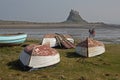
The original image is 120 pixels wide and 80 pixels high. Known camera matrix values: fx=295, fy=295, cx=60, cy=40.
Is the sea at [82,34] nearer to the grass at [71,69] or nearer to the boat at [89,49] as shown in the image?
the boat at [89,49]

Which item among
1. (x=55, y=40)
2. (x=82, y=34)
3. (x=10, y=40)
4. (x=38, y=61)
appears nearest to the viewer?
(x=38, y=61)

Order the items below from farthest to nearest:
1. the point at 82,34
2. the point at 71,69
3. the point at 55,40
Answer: the point at 82,34 < the point at 55,40 < the point at 71,69

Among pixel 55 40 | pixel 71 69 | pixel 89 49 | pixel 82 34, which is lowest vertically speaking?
pixel 82 34

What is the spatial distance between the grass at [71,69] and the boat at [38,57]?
0.34 meters

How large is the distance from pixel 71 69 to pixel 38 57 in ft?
7.25

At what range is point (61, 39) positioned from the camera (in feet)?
92.5

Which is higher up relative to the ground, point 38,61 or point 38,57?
point 38,57

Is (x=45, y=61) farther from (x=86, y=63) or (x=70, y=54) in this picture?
(x=70, y=54)

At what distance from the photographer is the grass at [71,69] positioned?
16792 mm

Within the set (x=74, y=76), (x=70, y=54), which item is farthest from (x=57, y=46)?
(x=74, y=76)

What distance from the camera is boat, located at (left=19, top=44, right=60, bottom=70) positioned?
60.2ft

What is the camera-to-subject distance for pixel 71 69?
61.0 feet

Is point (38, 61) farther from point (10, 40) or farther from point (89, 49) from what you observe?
point (10, 40)

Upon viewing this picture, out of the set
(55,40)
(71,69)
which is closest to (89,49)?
(71,69)
